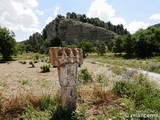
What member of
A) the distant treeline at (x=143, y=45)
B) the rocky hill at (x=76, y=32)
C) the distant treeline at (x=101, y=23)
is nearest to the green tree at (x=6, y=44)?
the distant treeline at (x=143, y=45)

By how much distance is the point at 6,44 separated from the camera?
52000 millimetres

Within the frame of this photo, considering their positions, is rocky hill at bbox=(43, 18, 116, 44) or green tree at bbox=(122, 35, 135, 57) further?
rocky hill at bbox=(43, 18, 116, 44)

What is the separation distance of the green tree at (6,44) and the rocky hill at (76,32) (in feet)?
361

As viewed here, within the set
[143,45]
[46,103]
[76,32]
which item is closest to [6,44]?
[143,45]

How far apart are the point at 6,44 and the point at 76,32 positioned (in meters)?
117

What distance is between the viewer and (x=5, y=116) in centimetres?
809

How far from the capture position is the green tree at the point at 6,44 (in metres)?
51.8

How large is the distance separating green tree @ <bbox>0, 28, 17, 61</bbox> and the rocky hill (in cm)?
10991

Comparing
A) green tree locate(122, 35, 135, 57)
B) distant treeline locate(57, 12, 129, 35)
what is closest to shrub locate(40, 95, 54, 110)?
green tree locate(122, 35, 135, 57)

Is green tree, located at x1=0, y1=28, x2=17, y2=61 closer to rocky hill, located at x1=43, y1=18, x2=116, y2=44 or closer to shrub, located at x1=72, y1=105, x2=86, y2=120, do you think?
shrub, located at x1=72, y1=105, x2=86, y2=120

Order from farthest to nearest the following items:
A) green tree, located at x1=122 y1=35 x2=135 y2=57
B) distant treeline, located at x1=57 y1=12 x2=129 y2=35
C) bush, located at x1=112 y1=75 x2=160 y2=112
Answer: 1. distant treeline, located at x1=57 y1=12 x2=129 y2=35
2. green tree, located at x1=122 y1=35 x2=135 y2=57
3. bush, located at x1=112 y1=75 x2=160 y2=112

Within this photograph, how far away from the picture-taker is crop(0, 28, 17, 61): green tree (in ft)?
170

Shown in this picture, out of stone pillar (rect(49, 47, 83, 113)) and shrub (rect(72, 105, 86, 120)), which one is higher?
stone pillar (rect(49, 47, 83, 113))

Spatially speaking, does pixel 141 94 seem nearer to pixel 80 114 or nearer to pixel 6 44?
pixel 80 114
